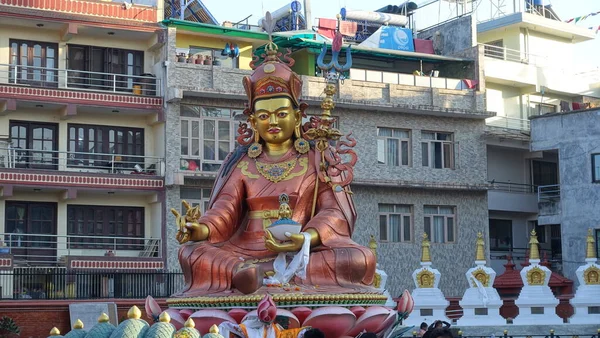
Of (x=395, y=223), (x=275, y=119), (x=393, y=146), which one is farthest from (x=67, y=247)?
(x=275, y=119)

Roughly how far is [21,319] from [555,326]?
13.5 meters

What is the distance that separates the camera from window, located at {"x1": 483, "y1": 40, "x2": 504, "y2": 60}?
152 feet

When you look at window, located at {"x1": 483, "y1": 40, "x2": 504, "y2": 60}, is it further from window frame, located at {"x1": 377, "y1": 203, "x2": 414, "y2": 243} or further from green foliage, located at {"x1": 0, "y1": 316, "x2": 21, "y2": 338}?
green foliage, located at {"x1": 0, "y1": 316, "x2": 21, "y2": 338}

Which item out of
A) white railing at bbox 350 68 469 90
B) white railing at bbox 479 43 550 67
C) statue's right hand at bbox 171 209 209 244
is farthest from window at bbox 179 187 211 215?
statue's right hand at bbox 171 209 209 244

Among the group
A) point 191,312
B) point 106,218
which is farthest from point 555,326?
point 106,218

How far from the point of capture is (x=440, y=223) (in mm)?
40938

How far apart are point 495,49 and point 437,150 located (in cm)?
733

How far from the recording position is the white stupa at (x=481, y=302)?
2656cm

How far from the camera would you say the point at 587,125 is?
39594mm

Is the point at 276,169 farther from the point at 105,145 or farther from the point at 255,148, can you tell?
the point at 105,145

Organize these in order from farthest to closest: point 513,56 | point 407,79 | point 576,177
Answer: point 513,56 < point 407,79 < point 576,177

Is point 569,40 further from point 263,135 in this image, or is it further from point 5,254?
point 263,135

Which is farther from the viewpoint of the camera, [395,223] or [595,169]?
[395,223]

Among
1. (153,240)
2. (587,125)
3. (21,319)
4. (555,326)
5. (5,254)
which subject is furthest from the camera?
(587,125)
